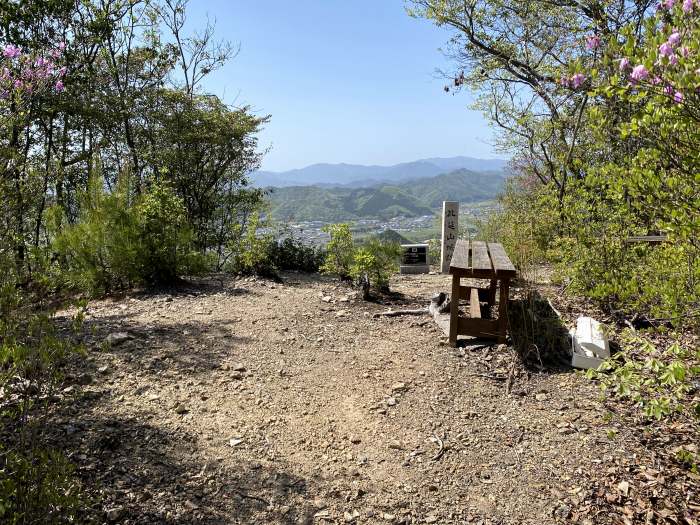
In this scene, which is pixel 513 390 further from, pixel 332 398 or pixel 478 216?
pixel 478 216

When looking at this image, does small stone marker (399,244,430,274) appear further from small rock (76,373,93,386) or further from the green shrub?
small rock (76,373,93,386)

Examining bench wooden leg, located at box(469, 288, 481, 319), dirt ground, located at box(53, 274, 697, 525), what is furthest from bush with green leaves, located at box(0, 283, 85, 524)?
bench wooden leg, located at box(469, 288, 481, 319)

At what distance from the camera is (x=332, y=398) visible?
11.8 ft

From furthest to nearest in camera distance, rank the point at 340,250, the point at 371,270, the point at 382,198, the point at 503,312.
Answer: the point at 382,198 → the point at 340,250 → the point at 371,270 → the point at 503,312

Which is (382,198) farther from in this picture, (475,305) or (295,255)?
(475,305)

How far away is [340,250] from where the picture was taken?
753cm

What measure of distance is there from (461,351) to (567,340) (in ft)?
3.25

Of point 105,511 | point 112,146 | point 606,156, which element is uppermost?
point 112,146

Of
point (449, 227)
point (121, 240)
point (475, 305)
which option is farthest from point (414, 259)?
point (121, 240)

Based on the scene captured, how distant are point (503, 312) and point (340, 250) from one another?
3783 mm

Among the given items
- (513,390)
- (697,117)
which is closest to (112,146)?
(513,390)

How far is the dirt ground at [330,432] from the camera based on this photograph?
240 cm

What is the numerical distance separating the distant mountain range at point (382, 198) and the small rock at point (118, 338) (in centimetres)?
3946

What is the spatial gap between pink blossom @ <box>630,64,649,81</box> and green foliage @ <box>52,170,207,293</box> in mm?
5905
